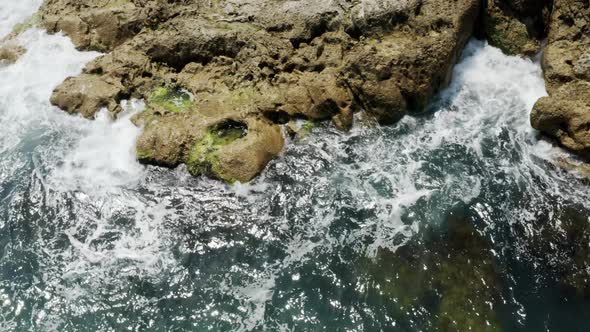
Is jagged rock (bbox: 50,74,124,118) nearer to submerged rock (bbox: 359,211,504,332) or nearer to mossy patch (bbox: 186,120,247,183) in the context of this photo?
mossy patch (bbox: 186,120,247,183)

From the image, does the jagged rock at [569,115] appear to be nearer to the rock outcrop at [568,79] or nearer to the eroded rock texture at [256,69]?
the rock outcrop at [568,79]

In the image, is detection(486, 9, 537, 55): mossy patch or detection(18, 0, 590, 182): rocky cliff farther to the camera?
detection(486, 9, 537, 55): mossy patch

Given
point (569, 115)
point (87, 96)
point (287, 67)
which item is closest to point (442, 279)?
point (569, 115)

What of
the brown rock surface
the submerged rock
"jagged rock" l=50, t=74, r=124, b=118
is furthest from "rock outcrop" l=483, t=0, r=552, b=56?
the brown rock surface

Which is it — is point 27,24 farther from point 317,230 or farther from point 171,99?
point 317,230

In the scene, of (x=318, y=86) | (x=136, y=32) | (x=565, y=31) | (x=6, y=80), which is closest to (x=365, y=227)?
(x=318, y=86)

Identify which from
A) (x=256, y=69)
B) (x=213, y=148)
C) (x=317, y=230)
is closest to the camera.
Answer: (x=317, y=230)
